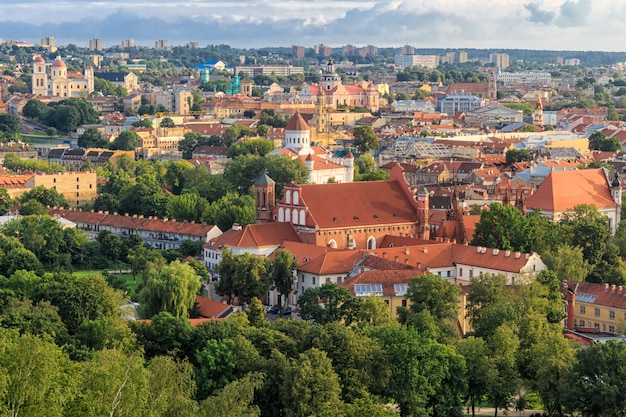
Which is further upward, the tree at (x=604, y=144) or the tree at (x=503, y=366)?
the tree at (x=604, y=144)

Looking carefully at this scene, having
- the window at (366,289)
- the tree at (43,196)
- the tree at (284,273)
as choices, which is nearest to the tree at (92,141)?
the tree at (43,196)

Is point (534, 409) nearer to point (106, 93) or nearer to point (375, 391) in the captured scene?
point (375, 391)

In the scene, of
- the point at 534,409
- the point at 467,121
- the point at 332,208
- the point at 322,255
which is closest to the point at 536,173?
the point at 332,208

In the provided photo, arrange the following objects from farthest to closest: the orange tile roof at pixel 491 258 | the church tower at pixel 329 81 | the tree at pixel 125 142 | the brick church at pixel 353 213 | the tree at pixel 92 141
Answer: the church tower at pixel 329 81 → the tree at pixel 92 141 → the tree at pixel 125 142 → the brick church at pixel 353 213 → the orange tile roof at pixel 491 258

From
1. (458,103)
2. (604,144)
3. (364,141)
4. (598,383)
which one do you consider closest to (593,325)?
(598,383)

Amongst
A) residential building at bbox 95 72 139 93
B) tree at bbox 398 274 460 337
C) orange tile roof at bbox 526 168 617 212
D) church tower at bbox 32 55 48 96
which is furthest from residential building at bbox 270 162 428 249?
residential building at bbox 95 72 139 93

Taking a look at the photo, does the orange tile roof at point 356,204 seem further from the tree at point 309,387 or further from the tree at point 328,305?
the tree at point 309,387
